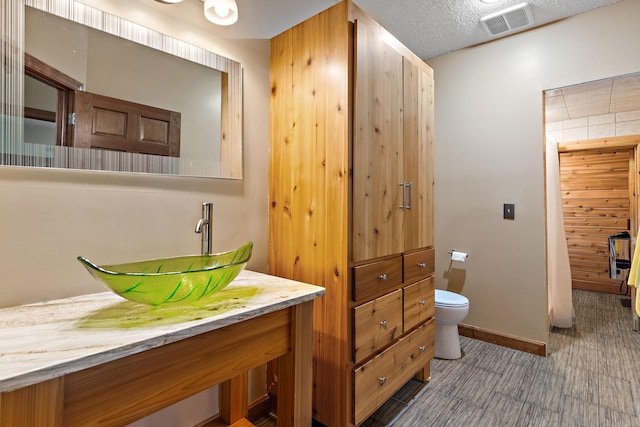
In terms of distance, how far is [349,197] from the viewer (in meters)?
1.41

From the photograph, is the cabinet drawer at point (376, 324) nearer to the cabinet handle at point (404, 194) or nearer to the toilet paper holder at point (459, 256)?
the cabinet handle at point (404, 194)

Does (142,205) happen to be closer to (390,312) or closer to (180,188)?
(180,188)

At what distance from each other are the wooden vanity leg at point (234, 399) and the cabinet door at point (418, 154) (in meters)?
1.09

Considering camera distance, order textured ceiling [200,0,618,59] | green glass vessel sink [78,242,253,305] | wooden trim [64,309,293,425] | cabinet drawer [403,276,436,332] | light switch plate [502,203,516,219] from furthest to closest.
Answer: light switch plate [502,203,516,219] < cabinet drawer [403,276,436,332] < textured ceiling [200,0,618,59] < green glass vessel sink [78,242,253,305] < wooden trim [64,309,293,425]

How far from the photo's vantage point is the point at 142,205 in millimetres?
1296

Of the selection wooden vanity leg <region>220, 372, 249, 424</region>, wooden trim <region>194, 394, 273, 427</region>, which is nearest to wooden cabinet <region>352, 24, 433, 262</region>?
wooden vanity leg <region>220, 372, 249, 424</region>

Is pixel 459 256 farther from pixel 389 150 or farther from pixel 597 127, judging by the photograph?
pixel 597 127

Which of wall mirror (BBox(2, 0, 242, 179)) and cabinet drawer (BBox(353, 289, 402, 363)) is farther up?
wall mirror (BBox(2, 0, 242, 179))

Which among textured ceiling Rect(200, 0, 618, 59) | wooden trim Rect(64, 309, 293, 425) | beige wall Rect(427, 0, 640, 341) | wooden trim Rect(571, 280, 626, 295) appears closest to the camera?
wooden trim Rect(64, 309, 293, 425)

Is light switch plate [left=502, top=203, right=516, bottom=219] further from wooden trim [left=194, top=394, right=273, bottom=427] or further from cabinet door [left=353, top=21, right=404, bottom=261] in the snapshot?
wooden trim [left=194, top=394, right=273, bottom=427]

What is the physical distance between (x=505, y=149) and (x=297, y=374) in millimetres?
2320

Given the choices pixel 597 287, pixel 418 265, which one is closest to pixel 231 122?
pixel 418 265

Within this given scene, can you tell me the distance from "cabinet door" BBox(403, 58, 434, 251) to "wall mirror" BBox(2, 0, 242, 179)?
93 centimetres

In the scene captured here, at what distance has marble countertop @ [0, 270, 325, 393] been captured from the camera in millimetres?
640
